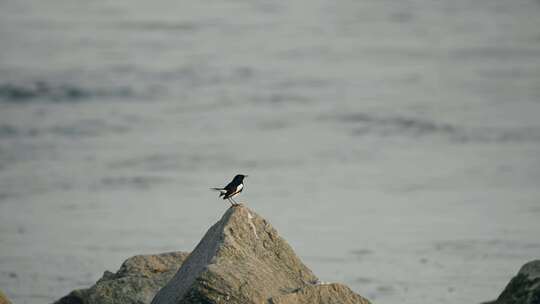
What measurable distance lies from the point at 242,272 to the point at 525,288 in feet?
A: 6.60

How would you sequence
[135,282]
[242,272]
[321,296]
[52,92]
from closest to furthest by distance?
[242,272], [321,296], [135,282], [52,92]

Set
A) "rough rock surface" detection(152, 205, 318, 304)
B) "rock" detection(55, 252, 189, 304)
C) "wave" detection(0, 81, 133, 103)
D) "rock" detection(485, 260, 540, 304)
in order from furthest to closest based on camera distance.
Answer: "wave" detection(0, 81, 133, 103) → "rock" detection(55, 252, 189, 304) → "rock" detection(485, 260, 540, 304) → "rough rock surface" detection(152, 205, 318, 304)

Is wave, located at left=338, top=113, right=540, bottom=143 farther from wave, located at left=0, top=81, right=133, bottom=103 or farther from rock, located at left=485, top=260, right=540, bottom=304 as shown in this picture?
rock, located at left=485, top=260, right=540, bottom=304

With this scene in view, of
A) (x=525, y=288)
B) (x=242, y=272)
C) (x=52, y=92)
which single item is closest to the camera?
(x=242, y=272)

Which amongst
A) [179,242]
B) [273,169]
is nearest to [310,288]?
[179,242]

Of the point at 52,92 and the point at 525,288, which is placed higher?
the point at 52,92

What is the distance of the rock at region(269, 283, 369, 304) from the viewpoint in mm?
6805

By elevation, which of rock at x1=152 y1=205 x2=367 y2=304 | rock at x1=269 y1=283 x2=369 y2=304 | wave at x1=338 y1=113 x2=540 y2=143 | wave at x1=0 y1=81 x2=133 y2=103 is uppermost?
wave at x1=0 y1=81 x2=133 y2=103

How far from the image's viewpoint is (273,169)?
18.3m

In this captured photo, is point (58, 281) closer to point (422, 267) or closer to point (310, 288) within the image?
point (422, 267)

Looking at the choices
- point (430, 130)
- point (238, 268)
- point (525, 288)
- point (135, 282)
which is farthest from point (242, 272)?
point (430, 130)

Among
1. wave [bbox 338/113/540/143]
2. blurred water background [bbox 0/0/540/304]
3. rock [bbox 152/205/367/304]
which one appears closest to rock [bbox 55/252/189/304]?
rock [bbox 152/205/367/304]

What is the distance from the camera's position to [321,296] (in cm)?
695

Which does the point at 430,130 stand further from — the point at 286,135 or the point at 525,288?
the point at 525,288
